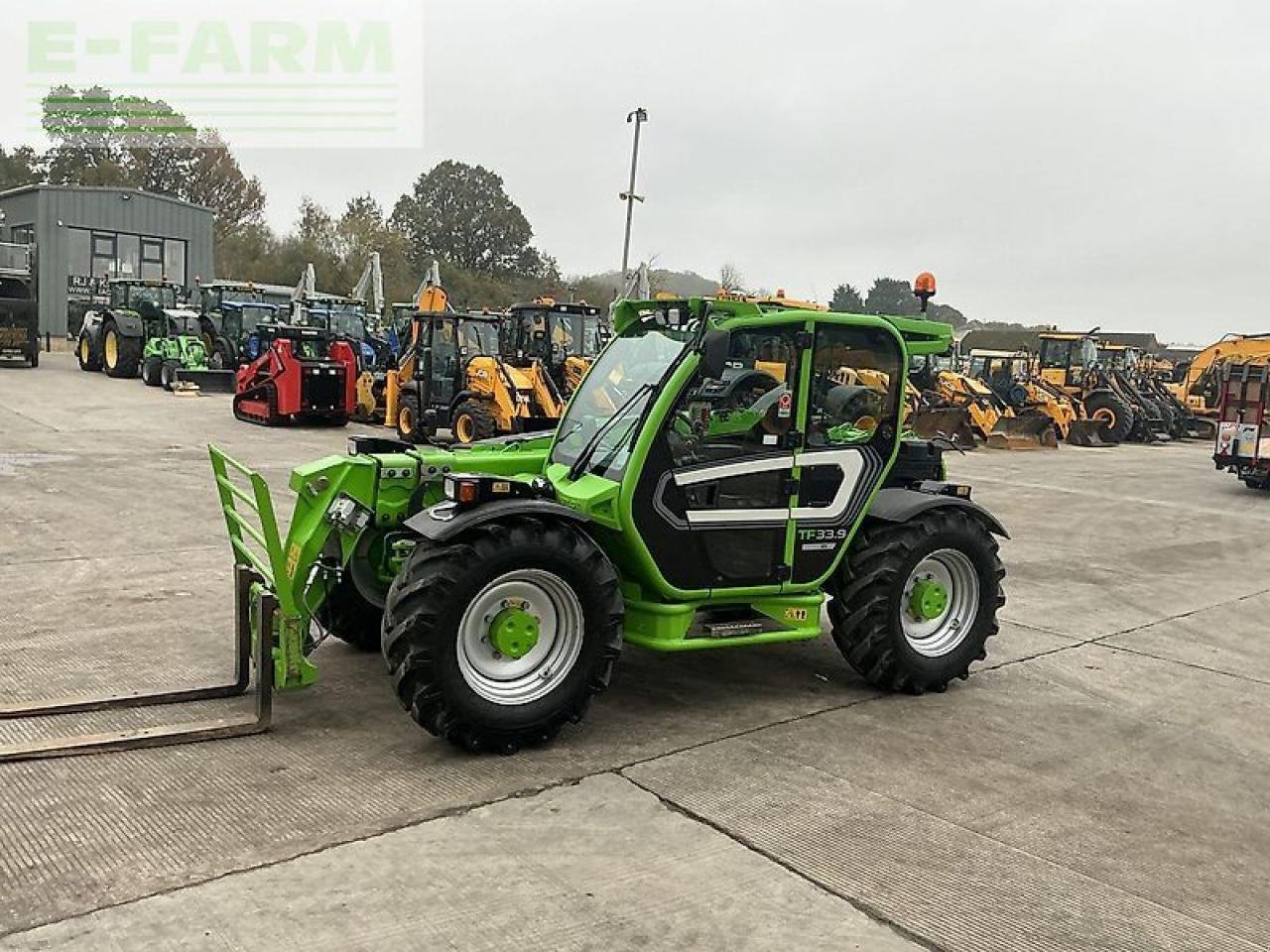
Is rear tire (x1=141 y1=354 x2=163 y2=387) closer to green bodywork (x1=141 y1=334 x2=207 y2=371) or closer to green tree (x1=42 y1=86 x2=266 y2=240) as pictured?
green bodywork (x1=141 y1=334 x2=207 y2=371)

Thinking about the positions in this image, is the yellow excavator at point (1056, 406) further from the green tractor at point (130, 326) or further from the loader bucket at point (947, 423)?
the green tractor at point (130, 326)

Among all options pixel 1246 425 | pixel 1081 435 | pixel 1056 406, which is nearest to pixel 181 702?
pixel 1246 425

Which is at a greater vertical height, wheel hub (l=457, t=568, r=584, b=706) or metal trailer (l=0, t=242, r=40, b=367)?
metal trailer (l=0, t=242, r=40, b=367)

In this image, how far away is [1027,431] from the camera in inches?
906

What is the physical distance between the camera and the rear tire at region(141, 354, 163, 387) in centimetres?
2406

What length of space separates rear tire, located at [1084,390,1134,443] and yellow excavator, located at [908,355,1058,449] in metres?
2.49

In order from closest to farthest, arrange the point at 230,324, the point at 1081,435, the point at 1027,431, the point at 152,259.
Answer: the point at 1027,431
the point at 1081,435
the point at 230,324
the point at 152,259

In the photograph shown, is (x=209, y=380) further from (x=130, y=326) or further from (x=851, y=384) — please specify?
(x=851, y=384)

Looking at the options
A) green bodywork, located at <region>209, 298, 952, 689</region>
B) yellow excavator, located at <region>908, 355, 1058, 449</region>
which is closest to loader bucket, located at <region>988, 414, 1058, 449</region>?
yellow excavator, located at <region>908, 355, 1058, 449</region>

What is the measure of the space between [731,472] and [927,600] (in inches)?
54.1

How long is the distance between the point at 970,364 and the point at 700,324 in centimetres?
2716

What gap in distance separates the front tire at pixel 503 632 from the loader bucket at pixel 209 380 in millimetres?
20801

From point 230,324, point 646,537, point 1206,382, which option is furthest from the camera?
point 1206,382

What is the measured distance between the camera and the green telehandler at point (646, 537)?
4465 millimetres
